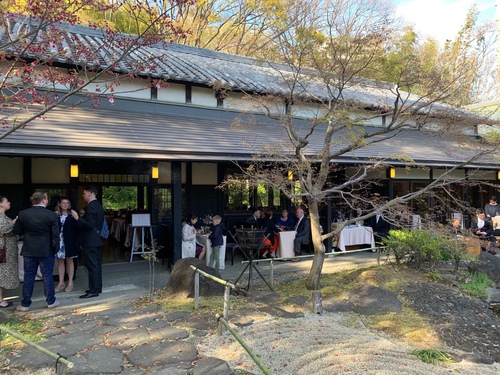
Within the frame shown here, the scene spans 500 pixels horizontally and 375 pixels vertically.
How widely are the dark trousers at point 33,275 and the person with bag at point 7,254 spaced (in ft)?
1.33

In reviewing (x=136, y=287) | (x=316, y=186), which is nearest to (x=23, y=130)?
(x=136, y=287)

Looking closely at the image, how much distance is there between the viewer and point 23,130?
20.3ft

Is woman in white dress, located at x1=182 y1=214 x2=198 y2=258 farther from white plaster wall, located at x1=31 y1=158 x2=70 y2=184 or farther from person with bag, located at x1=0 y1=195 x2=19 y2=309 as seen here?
person with bag, located at x1=0 y1=195 x2=19 y2=309

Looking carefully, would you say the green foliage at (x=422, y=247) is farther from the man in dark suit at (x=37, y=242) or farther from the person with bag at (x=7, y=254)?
the person with bag at (x=7, y=254)

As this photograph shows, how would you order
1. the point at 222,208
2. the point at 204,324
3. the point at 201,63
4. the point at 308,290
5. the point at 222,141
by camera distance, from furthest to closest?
1. the point at 201,63
2. the point at 222,208
3. the point at 222,141
4. the point at 308,290
5. the point at 204,324

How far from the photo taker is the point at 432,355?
4.16 m

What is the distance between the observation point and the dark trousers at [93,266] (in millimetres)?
6000

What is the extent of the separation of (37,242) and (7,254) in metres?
0.72

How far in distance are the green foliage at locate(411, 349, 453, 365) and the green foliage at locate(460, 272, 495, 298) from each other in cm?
329

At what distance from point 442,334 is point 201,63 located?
386 inches

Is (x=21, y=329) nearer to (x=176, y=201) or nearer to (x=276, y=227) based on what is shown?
(x=176, y=201)

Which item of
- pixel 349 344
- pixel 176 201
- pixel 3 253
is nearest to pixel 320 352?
pixel 349 344

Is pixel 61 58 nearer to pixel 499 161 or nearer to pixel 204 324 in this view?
pixel 204 324

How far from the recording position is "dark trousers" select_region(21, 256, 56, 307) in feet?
17.4
